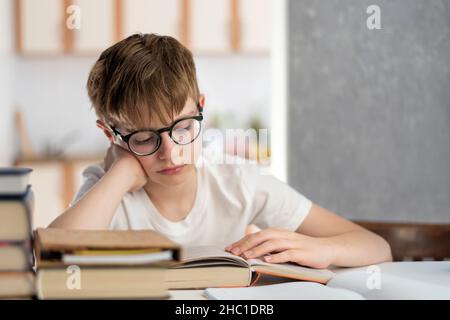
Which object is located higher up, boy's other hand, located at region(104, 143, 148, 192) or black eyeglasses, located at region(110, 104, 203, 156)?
black eyeglasses, located at region(110, 104, 203, 156)

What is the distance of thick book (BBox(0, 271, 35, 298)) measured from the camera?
0.77m

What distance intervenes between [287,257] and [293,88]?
A: 1.76 metres

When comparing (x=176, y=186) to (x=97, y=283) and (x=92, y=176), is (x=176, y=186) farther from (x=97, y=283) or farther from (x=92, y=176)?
(x=97, y=283)

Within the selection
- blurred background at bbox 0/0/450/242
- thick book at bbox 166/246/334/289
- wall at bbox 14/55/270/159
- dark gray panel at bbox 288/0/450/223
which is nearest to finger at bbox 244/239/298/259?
thick book at bbox 166/246/334/289

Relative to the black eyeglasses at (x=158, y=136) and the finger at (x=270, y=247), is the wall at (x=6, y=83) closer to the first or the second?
the black eyeglasses at (x=158, y=136)

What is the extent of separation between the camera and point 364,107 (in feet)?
8.00

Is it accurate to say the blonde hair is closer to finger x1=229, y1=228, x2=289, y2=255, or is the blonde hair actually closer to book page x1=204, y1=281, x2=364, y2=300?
finger x1=229, y1=228, x2=289, y2=255

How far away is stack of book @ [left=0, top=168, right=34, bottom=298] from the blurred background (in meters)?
0.81

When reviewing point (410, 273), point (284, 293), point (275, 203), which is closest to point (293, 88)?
point (275, 203)

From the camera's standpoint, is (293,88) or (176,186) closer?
(176,186)

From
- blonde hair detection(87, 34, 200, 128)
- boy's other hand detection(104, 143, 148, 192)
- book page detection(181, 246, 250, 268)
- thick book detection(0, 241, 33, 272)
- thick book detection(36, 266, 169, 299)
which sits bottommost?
book page detection(181, 246, 250, 268)

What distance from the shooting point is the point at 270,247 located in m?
1.02

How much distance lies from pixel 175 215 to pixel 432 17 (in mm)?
1113

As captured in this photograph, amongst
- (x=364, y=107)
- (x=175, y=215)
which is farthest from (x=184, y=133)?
(x=364, y=107)
